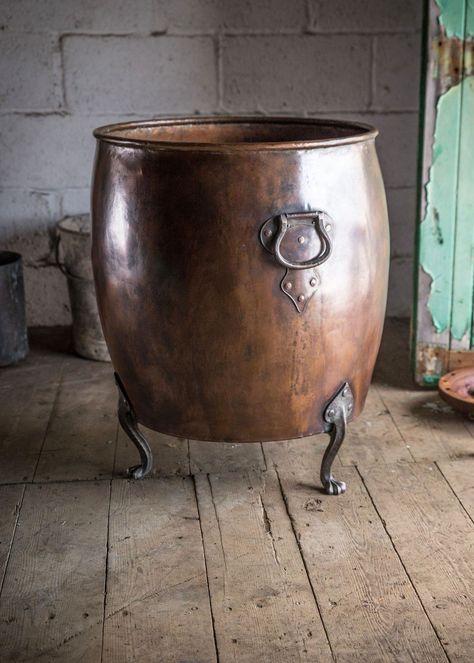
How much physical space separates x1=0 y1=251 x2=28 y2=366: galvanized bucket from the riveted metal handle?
4.48 ft

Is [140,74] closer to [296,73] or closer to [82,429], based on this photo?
A: [296,73]

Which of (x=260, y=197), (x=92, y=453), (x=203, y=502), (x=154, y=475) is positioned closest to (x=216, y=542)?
(x=203, y=502)

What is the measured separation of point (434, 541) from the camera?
196 cm

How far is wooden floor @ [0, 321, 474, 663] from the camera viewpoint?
65.5 inches

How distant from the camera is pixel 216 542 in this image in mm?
1973

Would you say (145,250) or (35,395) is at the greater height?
(145,250)

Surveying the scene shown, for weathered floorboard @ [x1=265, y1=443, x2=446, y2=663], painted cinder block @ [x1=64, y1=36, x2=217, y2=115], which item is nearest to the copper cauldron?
weathered floorboard @ [x1=265, y1=443, x2=446, y2=663]

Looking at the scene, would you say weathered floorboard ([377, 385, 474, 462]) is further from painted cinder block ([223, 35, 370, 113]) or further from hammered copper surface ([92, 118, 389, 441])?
painted cinder block ([223, 35, 370, 113])

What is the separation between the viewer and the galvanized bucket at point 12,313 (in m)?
2.97

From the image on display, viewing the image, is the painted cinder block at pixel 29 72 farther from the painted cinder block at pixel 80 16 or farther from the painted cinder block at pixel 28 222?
the painted cinder block at pixel 28 222

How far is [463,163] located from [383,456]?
85 cm

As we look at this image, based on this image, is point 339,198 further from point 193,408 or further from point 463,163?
point 463,163

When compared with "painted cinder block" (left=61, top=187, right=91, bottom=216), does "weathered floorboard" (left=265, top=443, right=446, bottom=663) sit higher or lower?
lower

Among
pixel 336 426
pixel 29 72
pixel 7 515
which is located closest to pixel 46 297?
pixel 29 72
